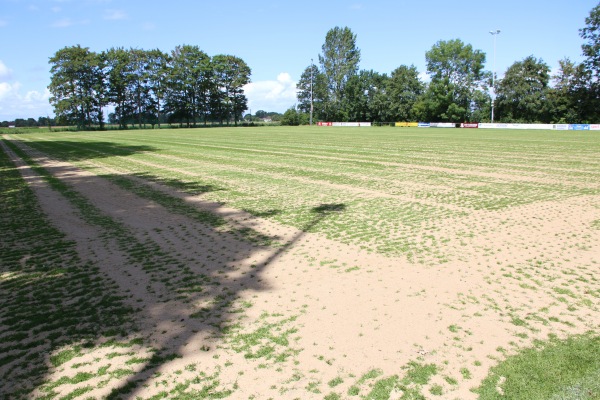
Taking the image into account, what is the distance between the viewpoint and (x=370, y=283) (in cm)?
563

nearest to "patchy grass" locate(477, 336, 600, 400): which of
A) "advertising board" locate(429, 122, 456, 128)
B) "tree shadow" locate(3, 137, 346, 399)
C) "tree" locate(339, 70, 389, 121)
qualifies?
"tree shadow" locate(3, 137, 346, 399)

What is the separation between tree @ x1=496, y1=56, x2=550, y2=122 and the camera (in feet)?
256

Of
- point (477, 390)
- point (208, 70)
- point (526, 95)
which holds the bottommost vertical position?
point (477, 390)

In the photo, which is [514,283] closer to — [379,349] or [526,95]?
[379,349]

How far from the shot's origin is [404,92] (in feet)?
311

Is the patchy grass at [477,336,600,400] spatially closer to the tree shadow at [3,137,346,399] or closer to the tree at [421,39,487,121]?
the tree shadow at [3,137,346,399]

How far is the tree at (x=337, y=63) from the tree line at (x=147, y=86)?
2168 centimetres

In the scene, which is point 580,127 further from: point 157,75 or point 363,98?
point 157,75

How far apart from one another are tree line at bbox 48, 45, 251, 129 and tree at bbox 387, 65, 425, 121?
38867mm

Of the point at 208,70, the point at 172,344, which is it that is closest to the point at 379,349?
the point at 172,344

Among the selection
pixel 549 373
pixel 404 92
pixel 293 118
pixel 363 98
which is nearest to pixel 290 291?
pixel 549 373

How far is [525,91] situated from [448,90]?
14403 millimetres

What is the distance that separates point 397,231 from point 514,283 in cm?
279

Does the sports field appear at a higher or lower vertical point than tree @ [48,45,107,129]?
lower
